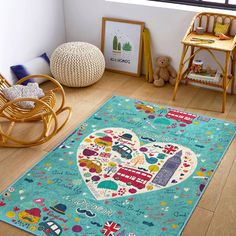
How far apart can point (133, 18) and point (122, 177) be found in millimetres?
2080

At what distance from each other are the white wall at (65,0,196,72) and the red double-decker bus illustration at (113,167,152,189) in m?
1.72

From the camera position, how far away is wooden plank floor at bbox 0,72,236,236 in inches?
98.2

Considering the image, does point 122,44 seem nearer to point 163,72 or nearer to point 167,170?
point 163,72

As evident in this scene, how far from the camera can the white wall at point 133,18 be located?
4.13 metres

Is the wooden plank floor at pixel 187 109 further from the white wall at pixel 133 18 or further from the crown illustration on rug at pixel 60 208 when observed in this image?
the white wall at pixel 133 18

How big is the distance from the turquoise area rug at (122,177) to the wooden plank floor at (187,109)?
6 centimetres

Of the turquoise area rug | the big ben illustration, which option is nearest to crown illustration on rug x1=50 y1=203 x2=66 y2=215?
the turquoise area rug

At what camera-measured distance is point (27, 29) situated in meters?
4.23

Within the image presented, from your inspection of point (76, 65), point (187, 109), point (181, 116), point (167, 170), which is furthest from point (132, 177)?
point (76, 65)

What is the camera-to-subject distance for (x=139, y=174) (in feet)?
9.59

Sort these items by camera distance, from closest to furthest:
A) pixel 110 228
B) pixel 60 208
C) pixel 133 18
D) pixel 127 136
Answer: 1. pixel 110 228
2. pixel 60 208
3. pixel 127 136
4. pixel 133 18

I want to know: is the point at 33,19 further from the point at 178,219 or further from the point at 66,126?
Answer: the point at 178,219

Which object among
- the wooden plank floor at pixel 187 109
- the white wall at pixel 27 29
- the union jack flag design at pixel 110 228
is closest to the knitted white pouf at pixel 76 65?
the wooden plank floor at pixel 187 109

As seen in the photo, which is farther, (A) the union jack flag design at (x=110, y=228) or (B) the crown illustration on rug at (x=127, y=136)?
(B) the crown illustration on rug at (x=127, y=136)
